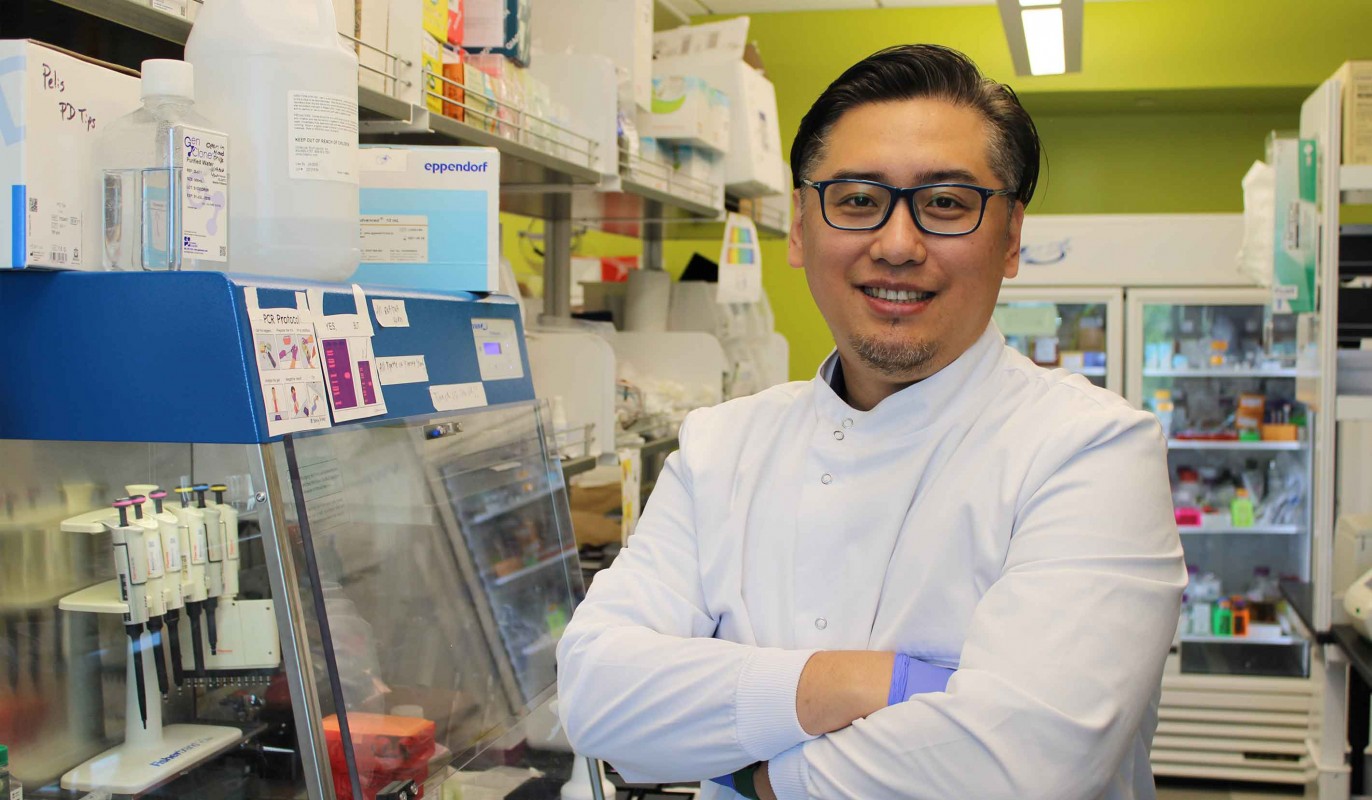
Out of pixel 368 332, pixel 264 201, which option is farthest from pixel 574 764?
pixel 264 201

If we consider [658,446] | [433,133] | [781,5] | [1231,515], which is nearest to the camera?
[433,133]

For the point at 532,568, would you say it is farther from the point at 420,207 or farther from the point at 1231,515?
the point at 1231,515

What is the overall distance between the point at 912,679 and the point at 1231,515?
489 cm

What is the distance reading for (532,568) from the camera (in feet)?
6.87

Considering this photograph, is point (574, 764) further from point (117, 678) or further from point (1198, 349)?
point (1198, 349)

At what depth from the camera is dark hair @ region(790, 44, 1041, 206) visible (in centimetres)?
147

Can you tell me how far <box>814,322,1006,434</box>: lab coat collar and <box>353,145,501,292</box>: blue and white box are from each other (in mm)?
708

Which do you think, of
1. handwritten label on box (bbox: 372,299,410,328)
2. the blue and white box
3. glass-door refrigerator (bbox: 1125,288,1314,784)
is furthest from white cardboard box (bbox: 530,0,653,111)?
glass-door refrigerator (bbox: 1125,288,1314,784)

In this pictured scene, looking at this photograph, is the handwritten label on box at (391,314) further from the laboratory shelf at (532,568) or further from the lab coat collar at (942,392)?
the lab coat collar at (942,392)

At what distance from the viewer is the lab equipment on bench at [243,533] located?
4.49ft

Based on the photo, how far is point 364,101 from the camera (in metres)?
1.86

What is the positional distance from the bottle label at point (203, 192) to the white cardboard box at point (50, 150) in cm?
12

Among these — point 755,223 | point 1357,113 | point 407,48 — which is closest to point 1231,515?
point 1357,113

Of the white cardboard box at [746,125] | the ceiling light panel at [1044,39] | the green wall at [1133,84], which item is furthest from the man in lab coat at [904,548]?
the green wall at [1133,84]
